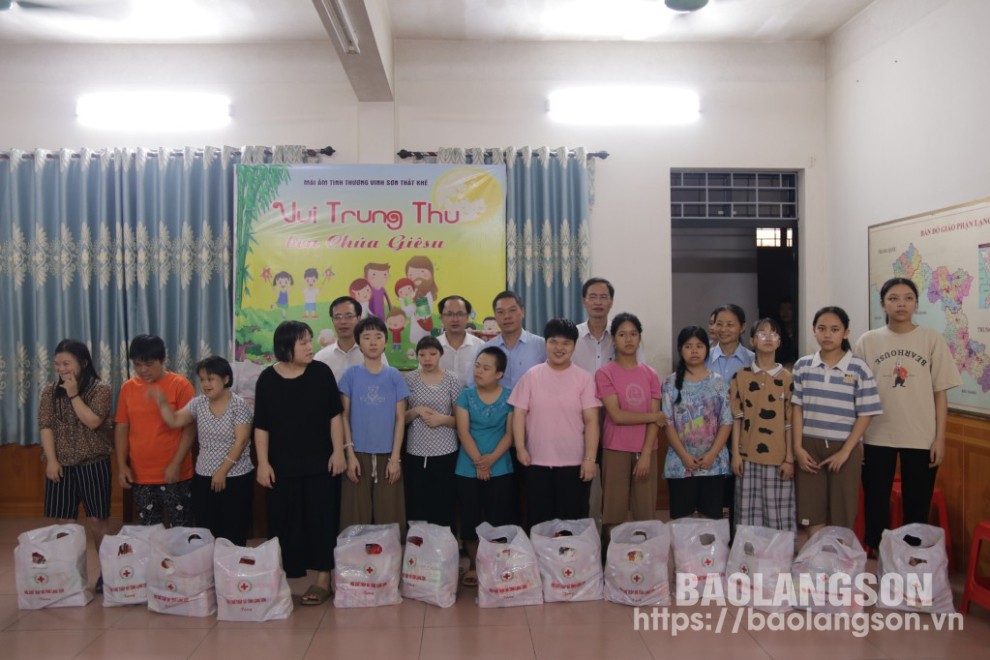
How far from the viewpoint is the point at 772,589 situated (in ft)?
9.70

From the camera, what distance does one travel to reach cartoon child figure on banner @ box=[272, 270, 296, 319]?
452 centimetres

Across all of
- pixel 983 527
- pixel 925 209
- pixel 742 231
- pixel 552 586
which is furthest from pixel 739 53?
pixel 552 586

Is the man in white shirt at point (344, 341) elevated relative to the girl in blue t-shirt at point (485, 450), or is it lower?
elevated

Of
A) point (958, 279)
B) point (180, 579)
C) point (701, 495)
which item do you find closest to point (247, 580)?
point (180, 579)

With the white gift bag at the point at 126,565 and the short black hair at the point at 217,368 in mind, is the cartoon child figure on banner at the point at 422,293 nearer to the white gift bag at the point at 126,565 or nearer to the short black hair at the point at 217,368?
the short black hair at the point at 217,368

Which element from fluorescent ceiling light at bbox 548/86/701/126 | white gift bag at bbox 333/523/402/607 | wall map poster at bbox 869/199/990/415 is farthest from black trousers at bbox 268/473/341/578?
wall map poster at bbox 869/199/990/415

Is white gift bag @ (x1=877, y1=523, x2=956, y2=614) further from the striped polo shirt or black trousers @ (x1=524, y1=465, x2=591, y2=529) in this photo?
black trousers @ (x1=524, y1=465, x2=591, y2=529)

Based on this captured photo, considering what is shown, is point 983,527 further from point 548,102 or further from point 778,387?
point 548,102

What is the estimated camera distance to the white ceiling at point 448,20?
421 cm

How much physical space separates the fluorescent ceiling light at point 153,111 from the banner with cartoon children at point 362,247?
53cm

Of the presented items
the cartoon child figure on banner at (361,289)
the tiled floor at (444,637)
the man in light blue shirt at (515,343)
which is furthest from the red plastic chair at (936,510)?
the cartoon child figure on banner at (361,289)

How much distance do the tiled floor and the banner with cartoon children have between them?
6.20ft

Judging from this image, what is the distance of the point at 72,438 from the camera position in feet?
11.0

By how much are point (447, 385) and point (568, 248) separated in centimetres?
169
